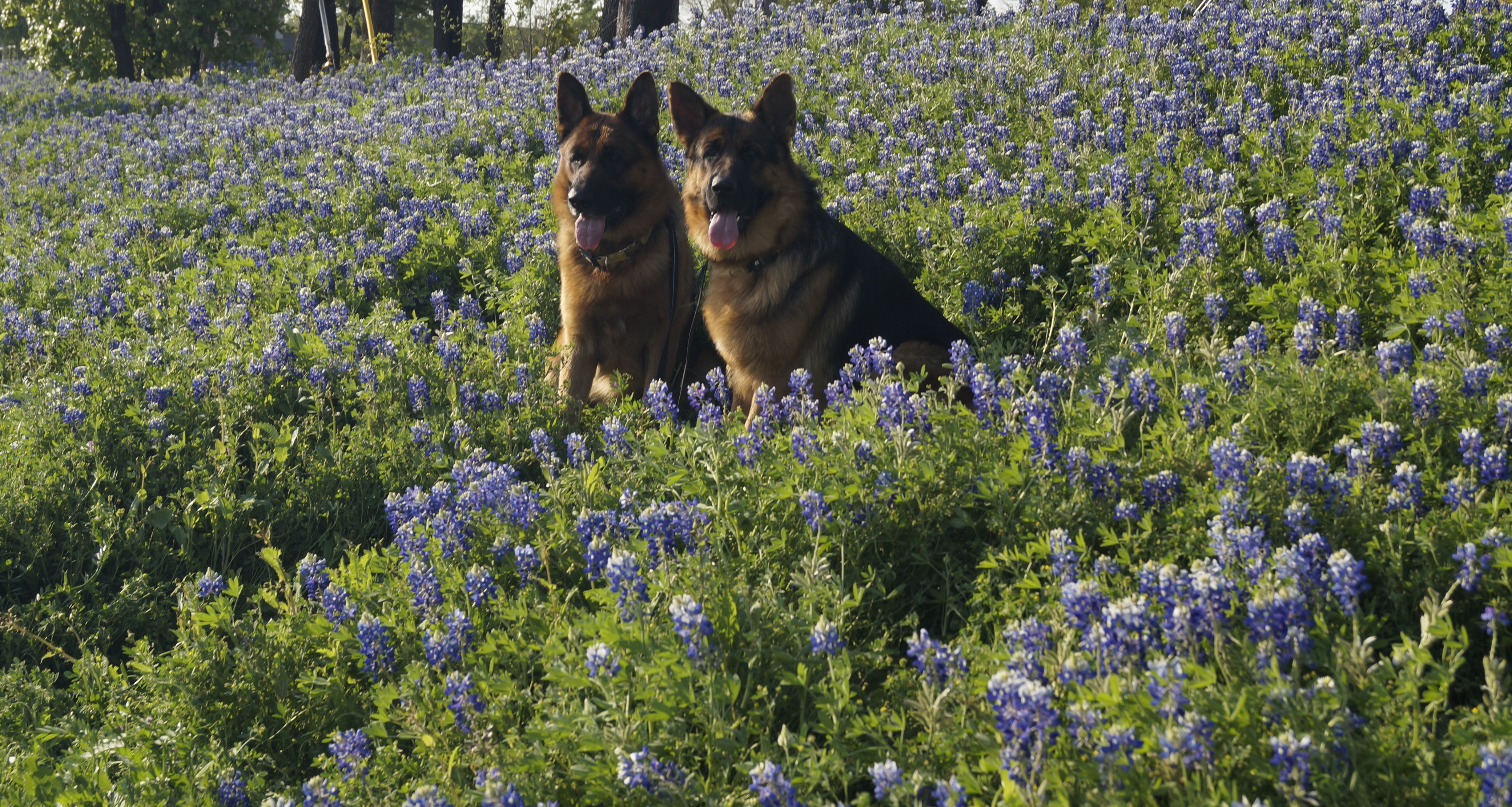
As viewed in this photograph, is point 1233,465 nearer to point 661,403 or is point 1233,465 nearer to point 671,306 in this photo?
point 661,403

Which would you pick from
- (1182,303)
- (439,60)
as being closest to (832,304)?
(1182,303)

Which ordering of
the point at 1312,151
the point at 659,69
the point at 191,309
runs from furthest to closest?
the point at 659,69 → the point at 191,309 → the point at 1312,151

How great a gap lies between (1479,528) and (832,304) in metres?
2.94

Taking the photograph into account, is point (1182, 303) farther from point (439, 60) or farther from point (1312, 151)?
point (439, 60)

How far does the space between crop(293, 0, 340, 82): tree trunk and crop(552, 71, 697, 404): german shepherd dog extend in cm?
1569

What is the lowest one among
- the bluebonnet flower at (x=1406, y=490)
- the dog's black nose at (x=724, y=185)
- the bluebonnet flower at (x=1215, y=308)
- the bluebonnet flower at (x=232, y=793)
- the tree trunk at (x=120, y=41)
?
the bluebonnet flower at (x=232, y=793)

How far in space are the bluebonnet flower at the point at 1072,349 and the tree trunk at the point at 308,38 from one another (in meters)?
18.6

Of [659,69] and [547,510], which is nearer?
[547,510]

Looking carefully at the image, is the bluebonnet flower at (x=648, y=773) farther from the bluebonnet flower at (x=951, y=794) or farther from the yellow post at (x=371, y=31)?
the yellow post at (x=371, y=31)

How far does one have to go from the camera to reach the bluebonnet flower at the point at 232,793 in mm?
2607

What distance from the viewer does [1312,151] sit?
5387 mm

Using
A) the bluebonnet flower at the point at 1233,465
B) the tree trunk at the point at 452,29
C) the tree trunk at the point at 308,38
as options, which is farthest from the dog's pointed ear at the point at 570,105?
the tree trunk at the point at 308,38

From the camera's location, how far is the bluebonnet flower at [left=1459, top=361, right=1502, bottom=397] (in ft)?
9.44

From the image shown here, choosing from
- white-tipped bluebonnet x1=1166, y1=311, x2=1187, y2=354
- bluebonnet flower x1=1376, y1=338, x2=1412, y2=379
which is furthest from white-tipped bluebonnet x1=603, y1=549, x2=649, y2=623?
bluebonnet flower x1=1376, y1=338, x2=1412, y2=379
